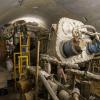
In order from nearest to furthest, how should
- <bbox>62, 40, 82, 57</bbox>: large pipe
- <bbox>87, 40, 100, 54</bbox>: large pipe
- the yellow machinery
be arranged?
<bbox>62, 40, 82, 57</bbox>: large pipe
<bbox>87, 40, 100, 54</bbox>: large pipe
the yellow machinery

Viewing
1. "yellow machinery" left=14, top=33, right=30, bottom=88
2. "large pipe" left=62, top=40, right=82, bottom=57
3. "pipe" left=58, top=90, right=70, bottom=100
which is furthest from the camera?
"yellow machinery" left=14, top=33, right=30, bottom=88

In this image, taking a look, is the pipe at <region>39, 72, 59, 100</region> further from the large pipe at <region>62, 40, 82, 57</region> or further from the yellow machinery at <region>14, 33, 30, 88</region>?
the yellow machinery at <region>14, 33, 30, 88</region>

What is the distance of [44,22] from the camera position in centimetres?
734

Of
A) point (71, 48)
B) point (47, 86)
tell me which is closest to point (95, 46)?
point (71, 48)

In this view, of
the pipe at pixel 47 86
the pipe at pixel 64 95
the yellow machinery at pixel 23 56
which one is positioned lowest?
the pipe at pixel 64 95

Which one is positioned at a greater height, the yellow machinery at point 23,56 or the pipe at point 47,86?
the yellow machinery at point 23,56

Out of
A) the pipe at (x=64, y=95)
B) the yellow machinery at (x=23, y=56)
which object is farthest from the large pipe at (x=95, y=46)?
the yellow machinery at (x=23, y=56)

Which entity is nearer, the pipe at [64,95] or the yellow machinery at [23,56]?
the pipe at [64,95]

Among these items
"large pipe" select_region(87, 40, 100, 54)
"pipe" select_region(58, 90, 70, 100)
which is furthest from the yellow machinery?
"pipe" select_region(58, 90, 70, 100)

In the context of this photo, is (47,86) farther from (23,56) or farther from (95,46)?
(23,56)

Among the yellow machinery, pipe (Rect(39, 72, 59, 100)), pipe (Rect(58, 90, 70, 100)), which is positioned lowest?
pipe (Rect(58, 90, 70, 100))

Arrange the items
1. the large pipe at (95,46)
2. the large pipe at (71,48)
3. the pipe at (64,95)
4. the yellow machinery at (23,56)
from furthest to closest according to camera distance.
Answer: the yellow machinery at (23,56) → the large pipe at (95,46) → the large pipe at (71,48) → the pipe at (64,95)

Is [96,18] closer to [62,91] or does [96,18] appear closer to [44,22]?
[62,91]

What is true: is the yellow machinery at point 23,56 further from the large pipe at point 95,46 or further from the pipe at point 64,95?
the pipe at point 64,95
